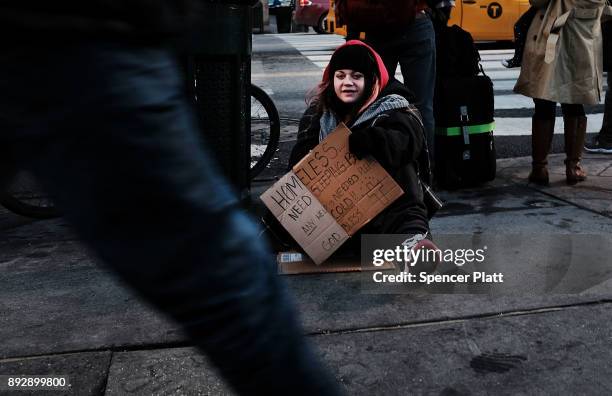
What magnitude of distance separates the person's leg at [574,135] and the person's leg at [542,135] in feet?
0.27

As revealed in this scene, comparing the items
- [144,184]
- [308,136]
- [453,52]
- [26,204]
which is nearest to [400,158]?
[308,136]

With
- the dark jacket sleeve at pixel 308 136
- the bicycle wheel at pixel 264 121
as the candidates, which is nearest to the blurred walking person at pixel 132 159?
the dark jacket sleeve at pixel 308 136

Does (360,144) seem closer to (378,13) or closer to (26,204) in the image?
(378,13)

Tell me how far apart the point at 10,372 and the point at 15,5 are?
1583mm

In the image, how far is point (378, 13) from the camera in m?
3.96

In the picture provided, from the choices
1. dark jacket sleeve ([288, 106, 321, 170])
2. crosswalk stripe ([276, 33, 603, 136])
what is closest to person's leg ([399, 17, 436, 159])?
dark jacket sleeve ([288, 106, 321, 170])

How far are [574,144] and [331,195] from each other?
6.57 ft

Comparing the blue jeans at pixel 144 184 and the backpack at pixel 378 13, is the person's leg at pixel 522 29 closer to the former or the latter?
the backpack at pixel 378 13

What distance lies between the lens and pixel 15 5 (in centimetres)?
108

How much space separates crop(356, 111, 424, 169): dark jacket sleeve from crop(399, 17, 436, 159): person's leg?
3.01 feet

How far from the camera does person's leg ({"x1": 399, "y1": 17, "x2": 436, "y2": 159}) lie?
4164mm

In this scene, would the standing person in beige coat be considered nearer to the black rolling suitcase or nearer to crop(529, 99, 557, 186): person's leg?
crop(529, 99, 557, 186): person's leg

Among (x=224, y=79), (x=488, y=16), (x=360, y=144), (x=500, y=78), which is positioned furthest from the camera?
(x=488, y=16)

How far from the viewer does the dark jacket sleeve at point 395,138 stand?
317 centimetres
